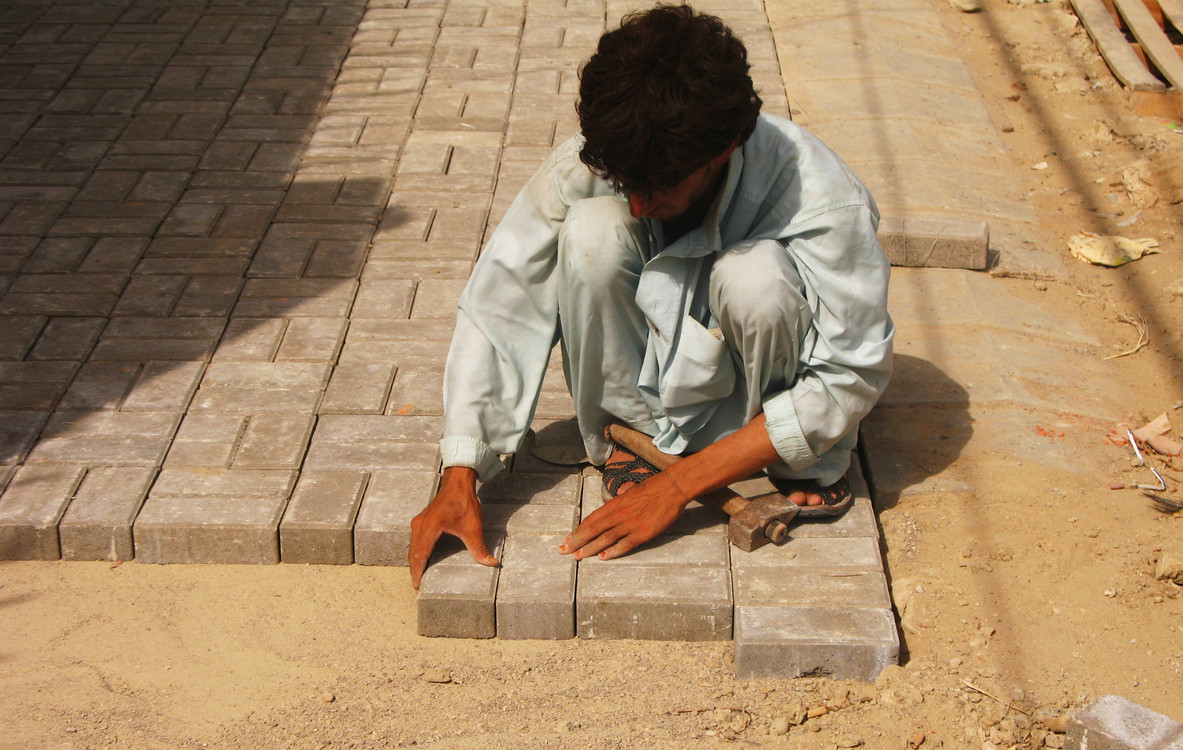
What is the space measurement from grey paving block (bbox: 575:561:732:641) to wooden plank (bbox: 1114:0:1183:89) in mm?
4382

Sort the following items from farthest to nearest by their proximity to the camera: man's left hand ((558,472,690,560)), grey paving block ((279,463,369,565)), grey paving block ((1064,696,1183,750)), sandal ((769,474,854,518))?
grey paving block ((279,463,369,565)) → sandal ((769,474,854,518)) → man's left hand ((558,472,690,560)) → grey paving block ((1064,696,1183,750))

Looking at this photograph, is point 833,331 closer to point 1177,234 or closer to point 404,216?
point 404,216

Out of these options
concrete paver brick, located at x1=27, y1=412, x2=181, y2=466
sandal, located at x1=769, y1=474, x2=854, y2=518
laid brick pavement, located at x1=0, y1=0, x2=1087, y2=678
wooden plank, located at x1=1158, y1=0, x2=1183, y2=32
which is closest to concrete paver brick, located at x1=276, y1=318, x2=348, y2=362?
laid brick pavement, located at x1=0, y1=0, x2=1087, y2=678

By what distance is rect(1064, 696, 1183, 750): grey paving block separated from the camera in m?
2.06

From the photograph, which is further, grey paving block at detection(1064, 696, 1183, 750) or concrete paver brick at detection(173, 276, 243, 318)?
concrete paver brick at detection(173, 276, 243, 318)

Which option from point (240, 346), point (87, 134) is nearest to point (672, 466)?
point (240, 346)

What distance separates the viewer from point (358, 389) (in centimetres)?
343

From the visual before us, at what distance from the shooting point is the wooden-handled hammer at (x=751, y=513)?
8.98 feet

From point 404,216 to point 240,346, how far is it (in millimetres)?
993

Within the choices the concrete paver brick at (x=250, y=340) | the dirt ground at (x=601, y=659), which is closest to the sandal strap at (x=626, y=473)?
the dirt ground at (x=601, y=659)

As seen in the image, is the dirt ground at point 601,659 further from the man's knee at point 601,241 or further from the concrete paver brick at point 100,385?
the man's knee at point 601,241

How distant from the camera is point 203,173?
4621mm

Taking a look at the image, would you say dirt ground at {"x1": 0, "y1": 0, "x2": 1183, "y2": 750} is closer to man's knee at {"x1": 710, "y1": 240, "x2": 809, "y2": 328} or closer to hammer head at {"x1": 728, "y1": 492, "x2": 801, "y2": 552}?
hammer head at {"x1": 728, "y1": 492, "x2": 801, "y2": 552}

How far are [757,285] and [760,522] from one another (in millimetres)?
621
